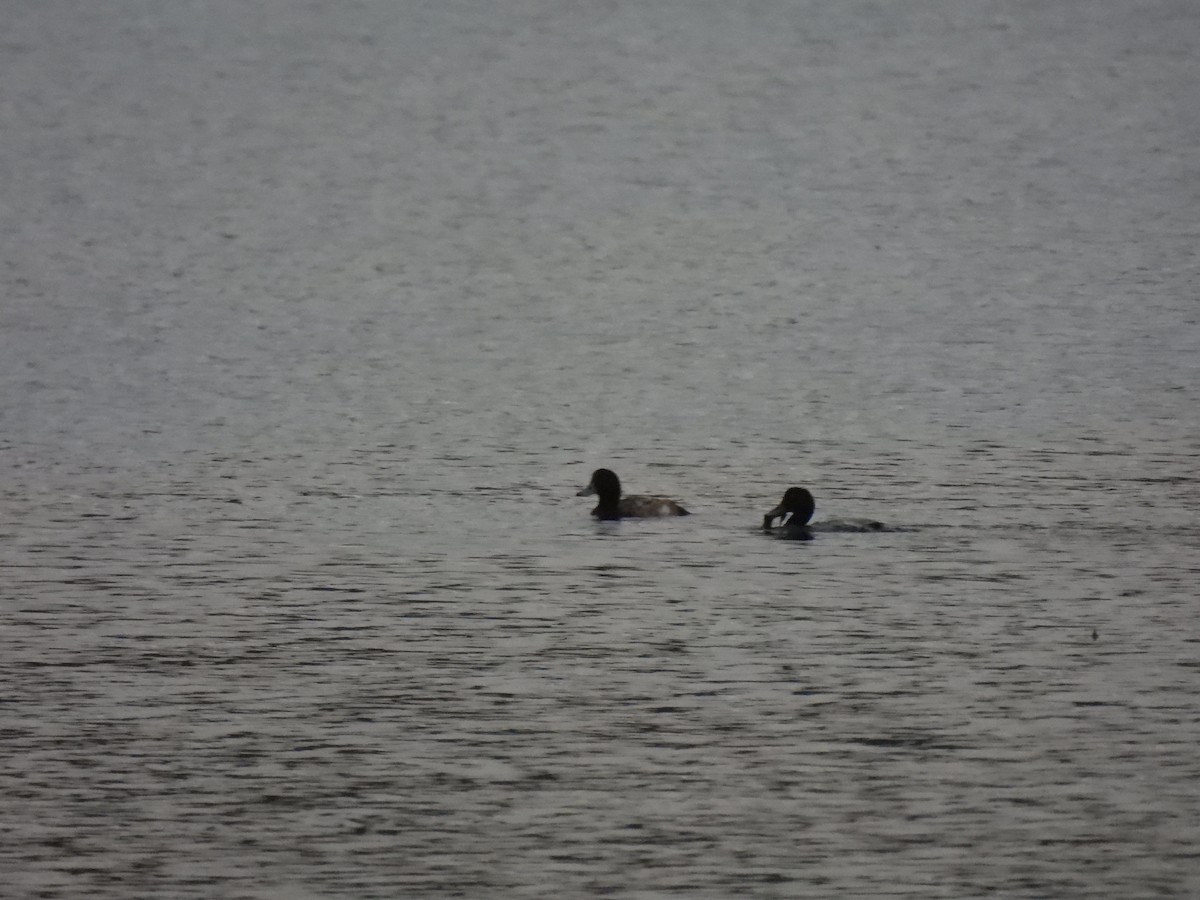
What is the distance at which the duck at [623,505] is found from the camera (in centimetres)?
1552

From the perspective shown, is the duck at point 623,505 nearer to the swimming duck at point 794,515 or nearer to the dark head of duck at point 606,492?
the dark head of duck at point 606,492

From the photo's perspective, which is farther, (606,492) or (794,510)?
(606,492)

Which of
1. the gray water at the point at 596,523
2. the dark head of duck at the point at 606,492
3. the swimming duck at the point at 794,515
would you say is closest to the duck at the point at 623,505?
the dark head of duck at the point at 606,492

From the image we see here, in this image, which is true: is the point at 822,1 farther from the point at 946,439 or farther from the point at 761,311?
the point at 946,439

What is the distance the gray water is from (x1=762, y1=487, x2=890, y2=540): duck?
11cm

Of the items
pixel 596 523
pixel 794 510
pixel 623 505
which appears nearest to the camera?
pixel 794 510

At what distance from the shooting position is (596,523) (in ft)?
50.9

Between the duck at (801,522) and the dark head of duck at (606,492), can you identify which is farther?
the dark head of duck at (606,492)

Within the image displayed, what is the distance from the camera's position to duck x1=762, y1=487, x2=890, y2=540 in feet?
49.0

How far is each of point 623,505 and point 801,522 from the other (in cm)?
128

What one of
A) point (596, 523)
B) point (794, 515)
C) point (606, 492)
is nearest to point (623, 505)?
point (596, 523)

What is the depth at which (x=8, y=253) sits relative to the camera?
28.8 metres

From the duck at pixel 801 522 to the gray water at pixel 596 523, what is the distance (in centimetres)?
11

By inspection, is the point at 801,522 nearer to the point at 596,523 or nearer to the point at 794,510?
the point at 794,510
